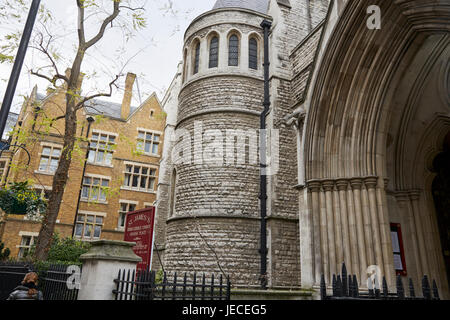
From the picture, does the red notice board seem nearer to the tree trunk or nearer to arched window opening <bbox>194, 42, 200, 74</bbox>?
the tree trunk

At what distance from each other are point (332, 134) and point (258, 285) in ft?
17.8

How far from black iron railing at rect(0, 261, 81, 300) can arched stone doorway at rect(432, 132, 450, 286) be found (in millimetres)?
7403

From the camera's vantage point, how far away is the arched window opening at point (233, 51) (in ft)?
41.1

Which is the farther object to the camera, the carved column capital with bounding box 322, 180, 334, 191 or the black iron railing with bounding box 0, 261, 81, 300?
the carved column capital with bounding box 322, 180, 334, 191

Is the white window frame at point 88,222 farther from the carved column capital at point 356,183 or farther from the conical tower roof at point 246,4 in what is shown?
the carved column capital at point 356,183

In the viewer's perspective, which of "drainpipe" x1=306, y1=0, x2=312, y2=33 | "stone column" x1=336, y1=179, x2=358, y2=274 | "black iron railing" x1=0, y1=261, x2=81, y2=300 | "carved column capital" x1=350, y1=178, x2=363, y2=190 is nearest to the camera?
"black iron railing" x1=0, y1=261, x2=81, y2=300

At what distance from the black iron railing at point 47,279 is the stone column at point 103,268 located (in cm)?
103

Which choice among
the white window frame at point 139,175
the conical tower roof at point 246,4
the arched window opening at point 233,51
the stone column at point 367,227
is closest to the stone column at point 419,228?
the stone column at point 367,227

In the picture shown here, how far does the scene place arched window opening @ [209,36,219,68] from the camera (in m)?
12.6

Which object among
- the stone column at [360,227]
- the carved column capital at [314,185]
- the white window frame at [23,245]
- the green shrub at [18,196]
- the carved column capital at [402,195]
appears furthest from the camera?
the white window frame at [23,245]

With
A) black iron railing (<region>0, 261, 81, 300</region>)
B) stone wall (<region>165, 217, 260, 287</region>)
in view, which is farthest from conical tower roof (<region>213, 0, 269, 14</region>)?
black iron railing (<region>0, 261, 81, 300</region>)

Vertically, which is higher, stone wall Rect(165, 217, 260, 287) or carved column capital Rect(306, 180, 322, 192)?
carved column capital Rect(306, 180, 322, 192)

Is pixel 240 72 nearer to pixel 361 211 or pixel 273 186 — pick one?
pixel 273 186

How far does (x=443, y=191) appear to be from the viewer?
23.4 ft
